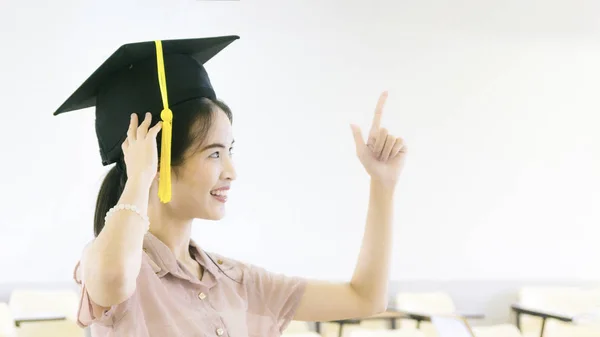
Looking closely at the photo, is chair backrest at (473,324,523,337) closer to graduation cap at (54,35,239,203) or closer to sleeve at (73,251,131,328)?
graduation cap at (54,35,239,203)

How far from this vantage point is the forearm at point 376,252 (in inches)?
51.9

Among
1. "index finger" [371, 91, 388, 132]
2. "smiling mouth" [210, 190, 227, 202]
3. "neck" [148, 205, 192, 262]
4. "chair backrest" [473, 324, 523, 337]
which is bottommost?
"chair backrest" [473, 324, 523, 337]

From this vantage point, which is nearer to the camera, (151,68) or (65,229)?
(151,68)

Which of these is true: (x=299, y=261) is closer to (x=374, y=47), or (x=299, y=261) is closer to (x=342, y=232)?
(x=342, y=232)

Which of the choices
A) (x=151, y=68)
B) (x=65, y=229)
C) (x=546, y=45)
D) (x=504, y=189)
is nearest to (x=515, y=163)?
(x=504, y=189)

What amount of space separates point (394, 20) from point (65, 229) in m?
3.15

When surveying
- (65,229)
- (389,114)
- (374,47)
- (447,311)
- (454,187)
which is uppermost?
(374,47)

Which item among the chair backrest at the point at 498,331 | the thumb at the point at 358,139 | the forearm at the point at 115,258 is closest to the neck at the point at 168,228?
the forearm at the point at 115,258

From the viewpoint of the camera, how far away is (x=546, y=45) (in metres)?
5.82

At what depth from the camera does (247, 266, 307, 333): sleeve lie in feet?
4.33

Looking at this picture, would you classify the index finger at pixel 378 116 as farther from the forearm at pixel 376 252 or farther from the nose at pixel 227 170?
the nose at pixel 227 170

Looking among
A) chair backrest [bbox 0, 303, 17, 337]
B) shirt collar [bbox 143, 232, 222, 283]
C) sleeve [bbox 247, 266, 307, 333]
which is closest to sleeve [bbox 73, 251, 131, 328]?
shirt collar [bbox 143, 232, 222, 283]

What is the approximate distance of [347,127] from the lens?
17.7ft

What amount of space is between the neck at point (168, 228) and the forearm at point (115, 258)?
24cm
